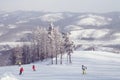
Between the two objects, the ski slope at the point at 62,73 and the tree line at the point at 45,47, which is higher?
the tree line at the point at 45,47

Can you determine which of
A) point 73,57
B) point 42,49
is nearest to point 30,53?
point 42,49

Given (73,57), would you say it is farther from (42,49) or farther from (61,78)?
(61,78)

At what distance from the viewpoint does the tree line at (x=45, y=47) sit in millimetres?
97938

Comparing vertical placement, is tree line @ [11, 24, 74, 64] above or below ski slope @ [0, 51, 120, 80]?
above

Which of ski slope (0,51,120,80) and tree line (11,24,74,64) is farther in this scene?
tree line (11,24,74,64)

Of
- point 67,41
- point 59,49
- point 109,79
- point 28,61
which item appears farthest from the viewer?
point 28,61

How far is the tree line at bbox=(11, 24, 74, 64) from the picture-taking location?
97.9m

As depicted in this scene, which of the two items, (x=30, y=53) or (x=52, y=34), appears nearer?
(x=52, y=34)

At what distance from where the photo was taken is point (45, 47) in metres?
115

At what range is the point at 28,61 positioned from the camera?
124500 mm

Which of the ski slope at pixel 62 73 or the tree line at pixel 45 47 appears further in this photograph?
the tree line at pixel 45 47

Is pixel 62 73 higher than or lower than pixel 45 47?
lower

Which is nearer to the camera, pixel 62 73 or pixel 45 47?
pixel 62 73

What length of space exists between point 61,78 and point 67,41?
1809 inches
